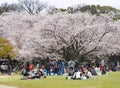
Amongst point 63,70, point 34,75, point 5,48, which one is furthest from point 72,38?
point 34,75

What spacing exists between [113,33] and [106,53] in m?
3.02

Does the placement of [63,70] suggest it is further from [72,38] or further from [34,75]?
[34,75]

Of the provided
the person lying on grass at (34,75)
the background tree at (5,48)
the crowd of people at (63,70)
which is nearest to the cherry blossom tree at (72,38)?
the background tree at (5,48)

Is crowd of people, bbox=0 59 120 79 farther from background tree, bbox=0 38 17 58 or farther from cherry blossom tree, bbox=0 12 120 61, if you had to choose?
cherry blossom tree, bbox=0 12 120 61

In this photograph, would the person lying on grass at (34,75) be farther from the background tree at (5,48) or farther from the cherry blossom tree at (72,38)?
the background tree at (5,48)

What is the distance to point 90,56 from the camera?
46031mm

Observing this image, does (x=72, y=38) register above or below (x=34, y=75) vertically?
above

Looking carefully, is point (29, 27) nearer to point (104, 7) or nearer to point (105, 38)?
point (105, 38)

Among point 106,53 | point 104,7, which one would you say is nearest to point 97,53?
point 106,53

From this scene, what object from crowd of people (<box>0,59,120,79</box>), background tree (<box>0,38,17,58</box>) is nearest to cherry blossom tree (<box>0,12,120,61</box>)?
background tree (<box>0,38,17,58</box>)

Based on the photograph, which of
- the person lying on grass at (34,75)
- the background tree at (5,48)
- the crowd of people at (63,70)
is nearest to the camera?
the crowd of people at (63,70)

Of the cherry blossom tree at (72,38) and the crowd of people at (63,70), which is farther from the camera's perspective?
the cherry blossom tree at (72,38)

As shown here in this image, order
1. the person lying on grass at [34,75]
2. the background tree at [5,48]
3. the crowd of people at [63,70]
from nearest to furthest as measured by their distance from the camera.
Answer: the crowd of people at [63,70] → the person lying on grass at [34,75] → the background tree at [5,48]

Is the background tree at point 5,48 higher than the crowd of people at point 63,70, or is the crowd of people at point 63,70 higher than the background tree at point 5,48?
the background tree at point 5,48
